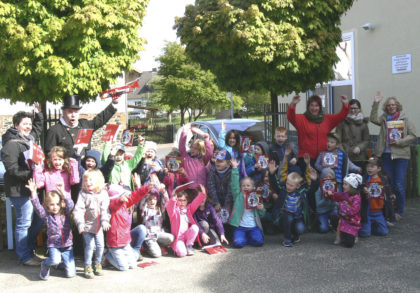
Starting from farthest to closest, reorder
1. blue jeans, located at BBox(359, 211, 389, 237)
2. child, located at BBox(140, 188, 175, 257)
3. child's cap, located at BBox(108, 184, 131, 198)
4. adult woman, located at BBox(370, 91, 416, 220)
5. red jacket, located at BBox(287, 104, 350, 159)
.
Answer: adult woman, located at BBox(370, 91, 416, 220) < red jacket, located at BBox(287, 104, 350, 159) < blue jeans, located at BBox(359, 211, 389, 237) < child, located at BBox(140, 188, 175, 257) < child's cap, located at BBox(108, 184, 131, 198)

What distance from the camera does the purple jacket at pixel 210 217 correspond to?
21.1ft

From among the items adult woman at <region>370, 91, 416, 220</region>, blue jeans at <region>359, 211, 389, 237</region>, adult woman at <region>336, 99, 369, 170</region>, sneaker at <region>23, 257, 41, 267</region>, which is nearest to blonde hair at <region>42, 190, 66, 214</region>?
sneaker at <region>23, 257, 41, 267</region>

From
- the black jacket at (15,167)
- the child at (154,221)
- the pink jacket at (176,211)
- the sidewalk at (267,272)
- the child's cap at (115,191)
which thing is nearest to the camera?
the sidewalk at (267,272)

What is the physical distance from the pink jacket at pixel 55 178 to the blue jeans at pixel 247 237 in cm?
228

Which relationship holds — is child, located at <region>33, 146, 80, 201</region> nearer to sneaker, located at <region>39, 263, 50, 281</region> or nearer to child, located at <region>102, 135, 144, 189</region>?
child, located at <region>102, 135, 144, 189</region>

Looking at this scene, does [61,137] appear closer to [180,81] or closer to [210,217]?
[210,217]

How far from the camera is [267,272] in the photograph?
524cm

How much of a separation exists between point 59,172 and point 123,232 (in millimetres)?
1120

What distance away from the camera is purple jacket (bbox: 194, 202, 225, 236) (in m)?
6.43

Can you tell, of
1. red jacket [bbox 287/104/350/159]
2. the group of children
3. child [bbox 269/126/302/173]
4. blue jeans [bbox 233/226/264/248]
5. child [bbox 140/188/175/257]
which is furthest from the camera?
red jacket [bbox 287/104/350/159]

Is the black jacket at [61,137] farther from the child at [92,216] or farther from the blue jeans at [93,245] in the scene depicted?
the blue jeans at [93,245]

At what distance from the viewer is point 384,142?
754 centimetres

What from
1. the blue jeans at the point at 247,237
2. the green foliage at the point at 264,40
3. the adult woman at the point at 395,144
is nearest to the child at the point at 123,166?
the blue jeans at the point at 247,237

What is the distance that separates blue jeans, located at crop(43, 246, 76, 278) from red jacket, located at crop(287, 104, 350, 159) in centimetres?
380
